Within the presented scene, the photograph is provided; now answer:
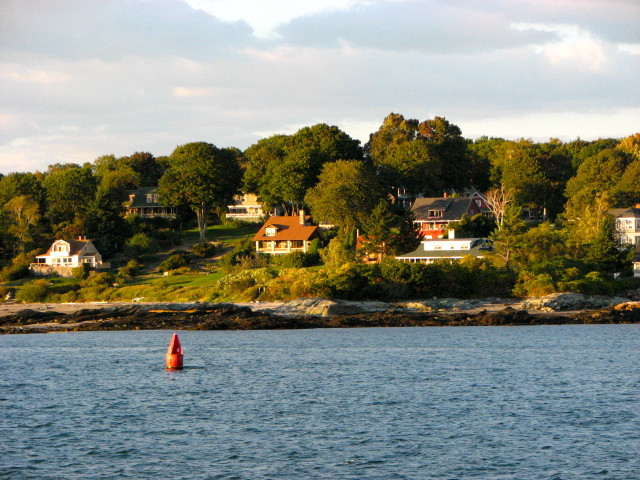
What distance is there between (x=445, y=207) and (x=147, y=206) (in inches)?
1931

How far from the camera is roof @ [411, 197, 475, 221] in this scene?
369 feet

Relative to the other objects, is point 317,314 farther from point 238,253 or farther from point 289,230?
point 289,230

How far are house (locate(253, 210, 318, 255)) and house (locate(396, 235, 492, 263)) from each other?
667 inches

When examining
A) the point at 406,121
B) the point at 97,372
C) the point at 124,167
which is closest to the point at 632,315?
the point at 97,372

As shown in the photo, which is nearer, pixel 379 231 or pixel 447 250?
pixel 379 231

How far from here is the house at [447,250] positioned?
90.8 metres

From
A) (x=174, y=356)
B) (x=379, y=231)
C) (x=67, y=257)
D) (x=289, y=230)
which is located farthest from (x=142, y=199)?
(x=174, y=356)

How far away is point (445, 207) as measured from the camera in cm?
11350

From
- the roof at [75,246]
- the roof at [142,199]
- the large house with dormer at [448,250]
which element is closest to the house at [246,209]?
the roof at [142,199]

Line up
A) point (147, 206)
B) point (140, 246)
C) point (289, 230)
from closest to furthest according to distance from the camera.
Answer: point (140, 246), point (289, 230), point (147, 206)

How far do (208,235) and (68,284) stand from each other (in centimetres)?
2970

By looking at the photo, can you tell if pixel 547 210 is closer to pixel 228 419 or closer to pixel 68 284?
pixel 68 284

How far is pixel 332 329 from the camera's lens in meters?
70.9

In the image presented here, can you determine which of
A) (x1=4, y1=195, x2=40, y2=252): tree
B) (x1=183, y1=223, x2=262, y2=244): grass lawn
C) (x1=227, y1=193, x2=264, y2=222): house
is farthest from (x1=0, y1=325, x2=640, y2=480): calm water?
(x1=227, y1=193, x2=264, y2=222): house
